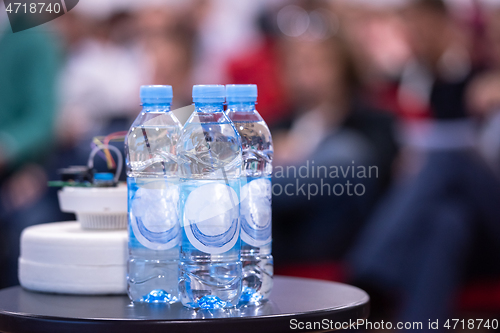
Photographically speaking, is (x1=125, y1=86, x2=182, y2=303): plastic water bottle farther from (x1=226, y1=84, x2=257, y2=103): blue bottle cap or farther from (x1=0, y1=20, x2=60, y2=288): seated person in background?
(x1=0, y1=20, x2=60, y2=288): seated person in background

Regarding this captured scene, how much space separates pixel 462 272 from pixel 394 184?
52 centimetres

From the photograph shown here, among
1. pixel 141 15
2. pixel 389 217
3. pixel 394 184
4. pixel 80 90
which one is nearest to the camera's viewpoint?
pixel 389 217

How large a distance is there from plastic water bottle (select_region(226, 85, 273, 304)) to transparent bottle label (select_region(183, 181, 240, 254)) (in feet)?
0.34

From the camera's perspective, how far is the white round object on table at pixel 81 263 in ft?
4.13

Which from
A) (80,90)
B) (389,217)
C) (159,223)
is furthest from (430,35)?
(80,90)

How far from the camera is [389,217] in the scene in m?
2.26

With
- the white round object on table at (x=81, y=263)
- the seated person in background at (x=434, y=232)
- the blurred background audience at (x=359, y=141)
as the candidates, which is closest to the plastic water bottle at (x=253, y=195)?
the white round object on table at (x=81, y=263)

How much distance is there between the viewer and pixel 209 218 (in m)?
1.09

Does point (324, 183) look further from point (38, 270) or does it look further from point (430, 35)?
point (38, 270)

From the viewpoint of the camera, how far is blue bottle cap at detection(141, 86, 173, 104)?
121 cm

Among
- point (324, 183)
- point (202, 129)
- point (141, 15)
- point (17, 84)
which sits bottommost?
point (324, 183)

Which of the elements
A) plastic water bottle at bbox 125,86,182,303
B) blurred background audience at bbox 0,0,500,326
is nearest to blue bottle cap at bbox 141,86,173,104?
plastic water bottle at bbox 125,86,182,303

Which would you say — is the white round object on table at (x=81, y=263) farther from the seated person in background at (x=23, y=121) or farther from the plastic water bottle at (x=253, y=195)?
the seated person in background at (x=23, y=121)

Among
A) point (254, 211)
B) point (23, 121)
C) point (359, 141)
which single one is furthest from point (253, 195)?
point (23, 121)
